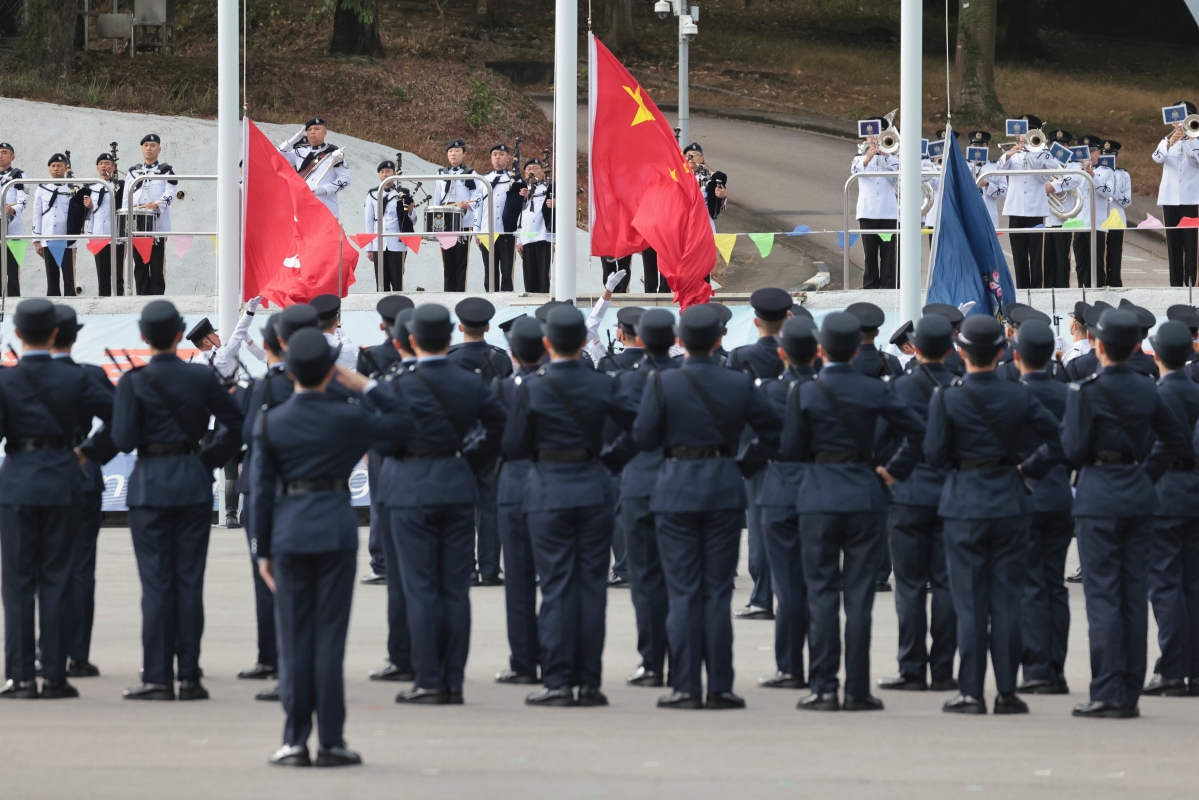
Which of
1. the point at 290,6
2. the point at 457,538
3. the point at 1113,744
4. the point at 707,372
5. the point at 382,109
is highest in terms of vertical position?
the point at 290,6

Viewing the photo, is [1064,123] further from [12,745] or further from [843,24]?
[12,745]

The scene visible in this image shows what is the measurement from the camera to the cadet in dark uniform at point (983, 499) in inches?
339

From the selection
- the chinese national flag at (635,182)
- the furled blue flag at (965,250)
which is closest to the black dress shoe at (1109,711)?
the furled blue flag at (965,250)

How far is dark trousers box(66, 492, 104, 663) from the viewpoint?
30.6 feet

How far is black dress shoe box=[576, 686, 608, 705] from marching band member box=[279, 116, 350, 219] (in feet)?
35.7

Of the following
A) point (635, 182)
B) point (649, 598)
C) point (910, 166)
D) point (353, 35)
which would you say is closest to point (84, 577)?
point (649, 598)

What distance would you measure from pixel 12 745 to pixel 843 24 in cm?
4659

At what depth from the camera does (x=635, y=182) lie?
1445cm

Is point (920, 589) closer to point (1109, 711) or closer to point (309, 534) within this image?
point (1109, 711)

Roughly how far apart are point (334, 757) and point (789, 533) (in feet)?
8.95

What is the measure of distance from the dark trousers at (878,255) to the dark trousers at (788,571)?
9873 millimetres

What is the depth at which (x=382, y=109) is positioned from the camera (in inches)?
1366

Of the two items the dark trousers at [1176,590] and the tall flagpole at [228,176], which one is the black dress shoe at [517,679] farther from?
the tall flagpole at [228,176]

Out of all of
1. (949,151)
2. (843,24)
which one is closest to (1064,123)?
(843,24)
